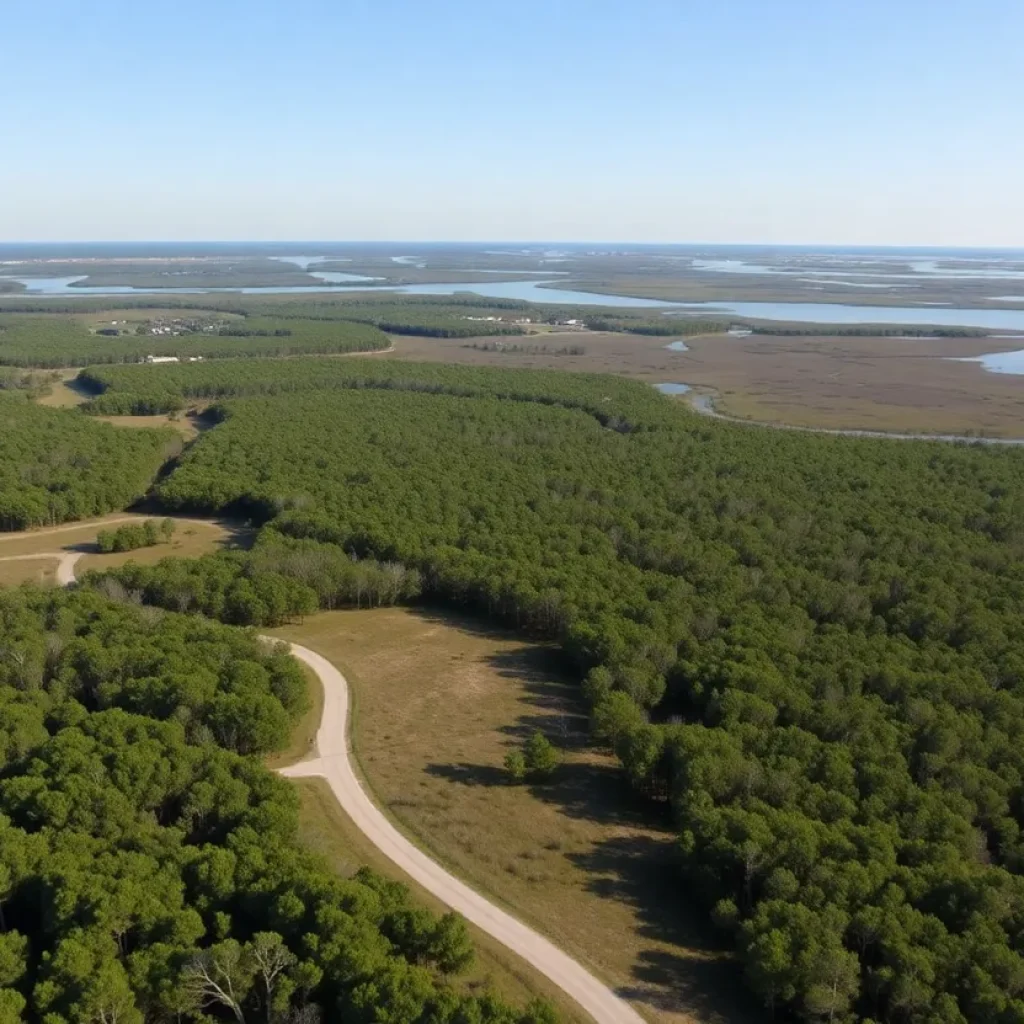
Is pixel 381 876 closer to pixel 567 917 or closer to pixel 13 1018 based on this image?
pixel 567 917

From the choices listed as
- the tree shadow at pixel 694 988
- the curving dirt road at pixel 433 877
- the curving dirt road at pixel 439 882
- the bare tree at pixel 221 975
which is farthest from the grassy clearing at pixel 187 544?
the tree shadow at pixel 694 988

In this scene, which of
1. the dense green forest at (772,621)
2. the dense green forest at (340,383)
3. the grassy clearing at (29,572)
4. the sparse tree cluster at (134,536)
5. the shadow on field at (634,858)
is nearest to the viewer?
the shadow on field at (634,858)

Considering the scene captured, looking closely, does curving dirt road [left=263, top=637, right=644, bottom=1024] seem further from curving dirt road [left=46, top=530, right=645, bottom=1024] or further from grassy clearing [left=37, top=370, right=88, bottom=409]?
grassy clearing [left=37, top=370, right=88, bottom=409]

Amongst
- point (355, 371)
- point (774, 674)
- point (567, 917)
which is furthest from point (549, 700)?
point (355, 371)

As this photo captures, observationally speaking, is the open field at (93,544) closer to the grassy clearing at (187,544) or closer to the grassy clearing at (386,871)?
the grassy clearing at (187,544)

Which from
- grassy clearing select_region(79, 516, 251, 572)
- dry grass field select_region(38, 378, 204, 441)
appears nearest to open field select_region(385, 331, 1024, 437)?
dry grass field select_region(38, 378, 204, 441)

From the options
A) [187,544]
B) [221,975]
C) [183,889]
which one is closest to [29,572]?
[187,544]

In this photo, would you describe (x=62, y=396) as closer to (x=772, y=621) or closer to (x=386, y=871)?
(x=772, y=621)
